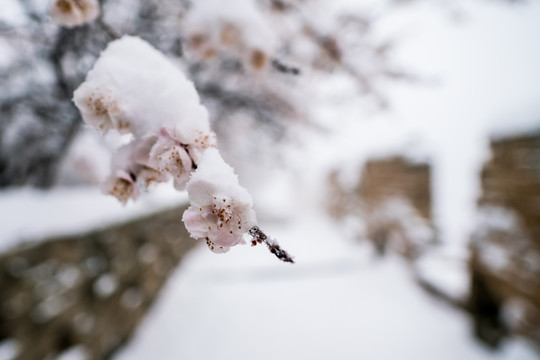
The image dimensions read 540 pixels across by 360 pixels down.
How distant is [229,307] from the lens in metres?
3.75

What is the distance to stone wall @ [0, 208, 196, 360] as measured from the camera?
5.16 ft

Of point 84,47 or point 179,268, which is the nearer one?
point 84,47

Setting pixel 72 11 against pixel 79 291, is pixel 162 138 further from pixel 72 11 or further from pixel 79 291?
pixel 79 291

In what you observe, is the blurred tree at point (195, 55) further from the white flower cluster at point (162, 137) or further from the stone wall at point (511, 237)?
the stone wall at point (511, 237)

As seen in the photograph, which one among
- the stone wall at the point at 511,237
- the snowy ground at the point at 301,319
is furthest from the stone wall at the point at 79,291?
the stone wall at the point at 511,237

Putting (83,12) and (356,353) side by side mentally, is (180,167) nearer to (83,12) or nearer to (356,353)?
(83,12)

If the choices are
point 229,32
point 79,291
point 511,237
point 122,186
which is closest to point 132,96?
point 122,186

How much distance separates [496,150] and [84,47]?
3494mm

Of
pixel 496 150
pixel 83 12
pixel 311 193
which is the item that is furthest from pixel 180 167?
pixel 311 193

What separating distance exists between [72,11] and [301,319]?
3.48m

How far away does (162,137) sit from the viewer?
56 centimetres

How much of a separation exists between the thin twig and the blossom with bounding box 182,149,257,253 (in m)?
0.02

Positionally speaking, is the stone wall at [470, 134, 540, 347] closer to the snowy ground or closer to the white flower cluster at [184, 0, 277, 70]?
the snowy ground

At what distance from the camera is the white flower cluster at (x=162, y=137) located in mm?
484
